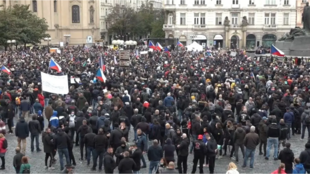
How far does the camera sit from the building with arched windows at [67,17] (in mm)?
83562

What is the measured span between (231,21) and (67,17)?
1215 inches

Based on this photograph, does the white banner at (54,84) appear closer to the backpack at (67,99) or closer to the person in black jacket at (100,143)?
the backpack at (67,99)

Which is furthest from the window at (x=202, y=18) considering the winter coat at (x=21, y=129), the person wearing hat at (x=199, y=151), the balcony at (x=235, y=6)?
the person wearing hat at (x=199, y=151)

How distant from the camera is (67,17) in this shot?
84438 mm

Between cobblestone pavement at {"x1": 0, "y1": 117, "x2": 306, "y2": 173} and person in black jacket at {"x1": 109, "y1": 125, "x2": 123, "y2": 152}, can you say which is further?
cobblestone pavement at {"x1": 0, "y1": 117, "x2": 306, "y2": 173}

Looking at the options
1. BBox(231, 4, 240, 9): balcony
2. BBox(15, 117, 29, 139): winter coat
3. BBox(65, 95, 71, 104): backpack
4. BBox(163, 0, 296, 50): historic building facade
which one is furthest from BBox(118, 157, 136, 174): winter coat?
BBox(231, 4, 240, 9): balcony

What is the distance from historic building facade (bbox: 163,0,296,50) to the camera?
72.0 meters

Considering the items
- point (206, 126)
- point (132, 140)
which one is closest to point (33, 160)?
point (132, 140)

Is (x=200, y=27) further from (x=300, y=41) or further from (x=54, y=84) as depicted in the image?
(x=54, y=84)

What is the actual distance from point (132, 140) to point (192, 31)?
56.7 meters

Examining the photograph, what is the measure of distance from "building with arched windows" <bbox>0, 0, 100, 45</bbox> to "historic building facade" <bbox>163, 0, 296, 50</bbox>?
18.3 meters

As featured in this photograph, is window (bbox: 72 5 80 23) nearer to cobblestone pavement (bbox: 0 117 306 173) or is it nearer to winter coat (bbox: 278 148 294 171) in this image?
cobblestone pavement (bbox: 0 117 306 173)

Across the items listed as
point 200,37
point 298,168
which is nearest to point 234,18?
point 200,37

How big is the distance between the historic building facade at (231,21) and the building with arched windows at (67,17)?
18257 millimetres
